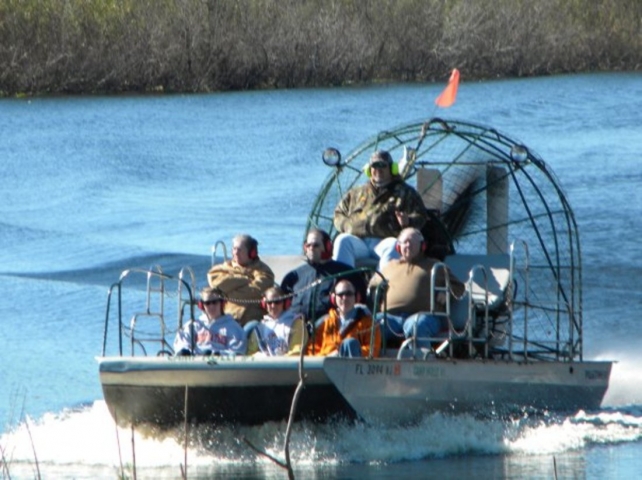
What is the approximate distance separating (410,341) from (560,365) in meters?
2.13

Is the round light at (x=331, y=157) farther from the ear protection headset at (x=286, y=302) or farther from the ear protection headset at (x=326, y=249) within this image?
the ear protection headset at (x=286, y=302)

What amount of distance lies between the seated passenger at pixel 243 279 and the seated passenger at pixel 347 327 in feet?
2.76

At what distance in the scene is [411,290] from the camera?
12469mm

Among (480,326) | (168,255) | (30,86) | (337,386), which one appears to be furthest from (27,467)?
(30,86)

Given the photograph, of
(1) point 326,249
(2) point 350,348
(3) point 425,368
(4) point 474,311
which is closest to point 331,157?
(1) point 326,249

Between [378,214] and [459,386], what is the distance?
6.57 feet

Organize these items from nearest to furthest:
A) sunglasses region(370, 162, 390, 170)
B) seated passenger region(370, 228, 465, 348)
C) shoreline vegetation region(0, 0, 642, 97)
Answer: seated passenger region(370, 228, 465, 348) < sunglasses region(370, 162, 390, 170) < shoreline vegetation region(0, 0, 642, 97)

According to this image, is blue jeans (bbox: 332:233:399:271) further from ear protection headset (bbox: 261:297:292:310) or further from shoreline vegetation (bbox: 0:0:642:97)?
shoreline vegetation (bbox: 0:0:642:97)

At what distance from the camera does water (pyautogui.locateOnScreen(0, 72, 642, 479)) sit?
39.2 feet

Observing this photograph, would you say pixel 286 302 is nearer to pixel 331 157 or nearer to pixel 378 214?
pixel 378 214

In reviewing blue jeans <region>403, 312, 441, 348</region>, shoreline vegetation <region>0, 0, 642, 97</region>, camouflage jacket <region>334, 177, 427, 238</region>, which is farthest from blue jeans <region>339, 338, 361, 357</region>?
shoreline vegetation <region>0, 0, 642, 97</region>

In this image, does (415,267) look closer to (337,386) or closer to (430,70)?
(337,386)

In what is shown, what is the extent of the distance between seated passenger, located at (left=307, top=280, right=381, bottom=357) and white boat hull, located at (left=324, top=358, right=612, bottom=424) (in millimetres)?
285

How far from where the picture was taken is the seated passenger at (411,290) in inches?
483
